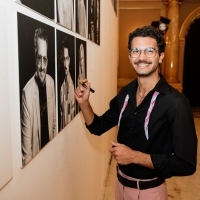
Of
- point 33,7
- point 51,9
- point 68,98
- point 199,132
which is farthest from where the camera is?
point 199,132

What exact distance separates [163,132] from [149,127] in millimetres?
82

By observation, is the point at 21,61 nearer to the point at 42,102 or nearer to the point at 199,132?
the point at 42,102

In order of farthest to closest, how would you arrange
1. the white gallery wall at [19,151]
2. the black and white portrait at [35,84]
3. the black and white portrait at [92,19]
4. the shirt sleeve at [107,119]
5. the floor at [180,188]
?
the floor at [180,188] < the black and white portrait at [92,19] < the shirt sleeve at [107,119] < the black and white portrait at [35,84] < the white gallery wall at [19,151]

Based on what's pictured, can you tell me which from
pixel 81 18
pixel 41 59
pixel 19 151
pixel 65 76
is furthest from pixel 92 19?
pixel 19 151

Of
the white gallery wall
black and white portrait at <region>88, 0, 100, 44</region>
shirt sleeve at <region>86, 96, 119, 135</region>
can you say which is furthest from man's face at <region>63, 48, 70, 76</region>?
black and white portrait at <region>88, 0, 100, 44</region>

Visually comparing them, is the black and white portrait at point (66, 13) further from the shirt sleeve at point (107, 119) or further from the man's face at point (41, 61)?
the shirt sleeve at point (107, 119)

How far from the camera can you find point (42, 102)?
101 cm

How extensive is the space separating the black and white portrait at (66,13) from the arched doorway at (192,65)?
335 inches

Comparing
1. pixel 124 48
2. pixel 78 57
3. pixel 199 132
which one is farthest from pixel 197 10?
pixel 78 57

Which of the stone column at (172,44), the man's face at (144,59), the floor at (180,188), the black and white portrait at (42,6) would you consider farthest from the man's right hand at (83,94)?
the stone column at (172,44)

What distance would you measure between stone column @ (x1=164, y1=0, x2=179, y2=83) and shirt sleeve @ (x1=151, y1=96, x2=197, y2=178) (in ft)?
23.2

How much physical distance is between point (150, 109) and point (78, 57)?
534 millimetres

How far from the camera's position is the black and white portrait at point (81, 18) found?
1.59m

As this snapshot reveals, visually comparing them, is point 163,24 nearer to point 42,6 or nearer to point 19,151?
point 42,6
